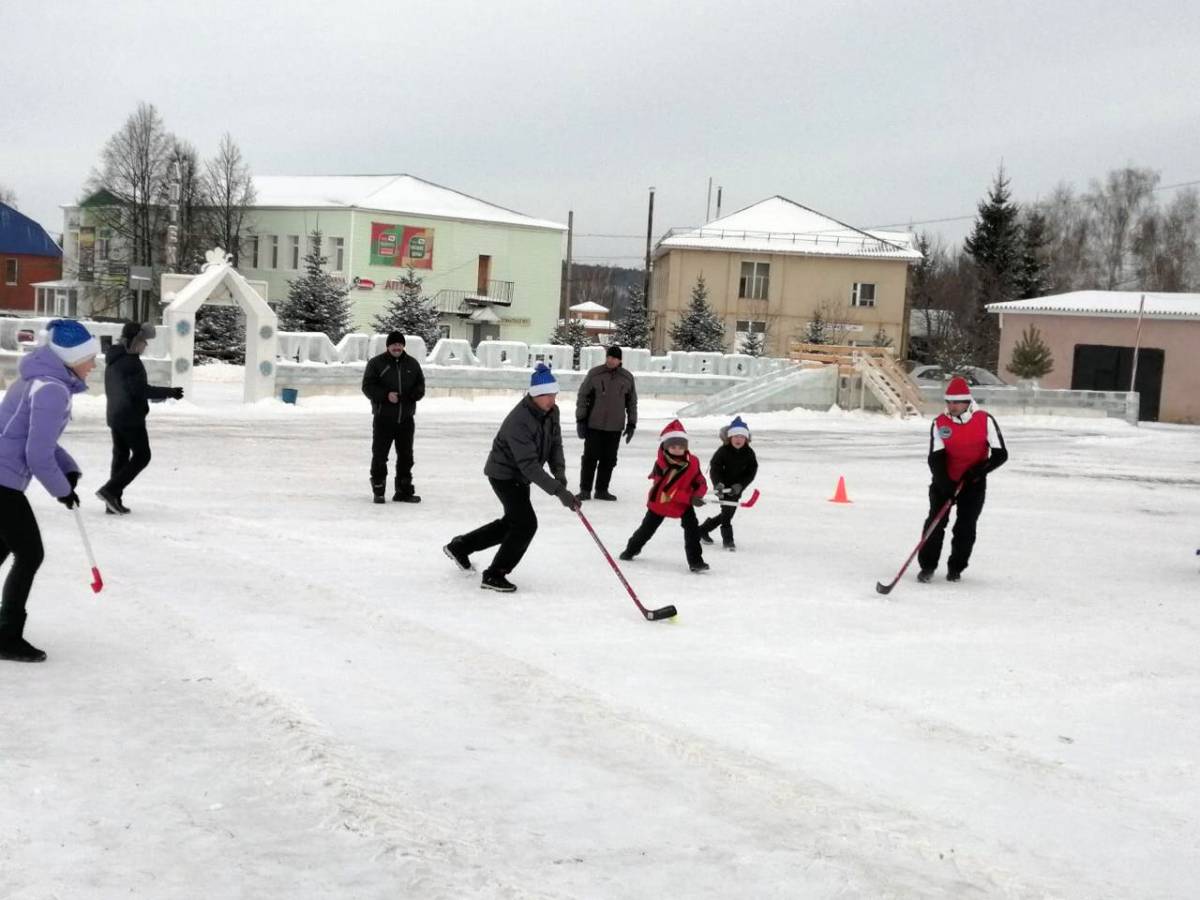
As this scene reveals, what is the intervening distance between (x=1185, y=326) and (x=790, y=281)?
70.8ft

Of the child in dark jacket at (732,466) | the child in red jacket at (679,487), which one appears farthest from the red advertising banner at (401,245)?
the child in red jacket at (679,487)

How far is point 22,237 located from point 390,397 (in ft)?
249

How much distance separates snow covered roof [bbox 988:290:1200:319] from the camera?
1593 inches

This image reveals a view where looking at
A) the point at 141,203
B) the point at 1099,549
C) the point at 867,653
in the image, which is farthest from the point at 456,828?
the point at 141,203

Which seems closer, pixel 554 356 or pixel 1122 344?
pixel 554 356

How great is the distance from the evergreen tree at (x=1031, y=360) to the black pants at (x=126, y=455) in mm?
31917

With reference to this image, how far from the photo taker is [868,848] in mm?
4895

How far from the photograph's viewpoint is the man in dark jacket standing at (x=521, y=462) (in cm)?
904

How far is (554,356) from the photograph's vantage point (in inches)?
1240

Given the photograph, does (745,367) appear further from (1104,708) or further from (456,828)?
(456,828)

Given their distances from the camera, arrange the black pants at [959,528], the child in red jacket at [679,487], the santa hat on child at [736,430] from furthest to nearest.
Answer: the santa hat on child at [736,430] → the black pants at [959,528] → the child in red jacket at [679,487]

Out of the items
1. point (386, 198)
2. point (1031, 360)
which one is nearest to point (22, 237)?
point (386, 198)

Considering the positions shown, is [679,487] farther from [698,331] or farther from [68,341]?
[698,331]

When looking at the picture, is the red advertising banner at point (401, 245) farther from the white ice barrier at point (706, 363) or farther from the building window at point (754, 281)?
the white ice barrier at point (706, 363)
